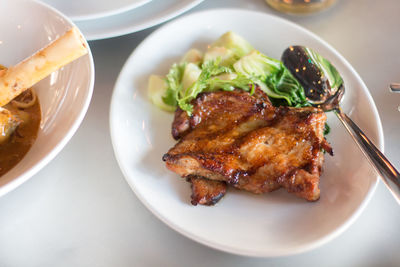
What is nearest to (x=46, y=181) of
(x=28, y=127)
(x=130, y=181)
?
Result: (x=28, y=127)

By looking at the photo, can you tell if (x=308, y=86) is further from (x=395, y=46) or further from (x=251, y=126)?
Result: (x=395, y=46)

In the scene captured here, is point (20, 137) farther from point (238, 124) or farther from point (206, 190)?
point (238, 124)

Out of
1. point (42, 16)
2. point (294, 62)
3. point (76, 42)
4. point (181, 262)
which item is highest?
point (76, 42)

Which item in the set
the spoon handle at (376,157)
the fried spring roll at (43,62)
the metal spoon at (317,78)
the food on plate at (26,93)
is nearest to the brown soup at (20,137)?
the food on plate at (26,93)

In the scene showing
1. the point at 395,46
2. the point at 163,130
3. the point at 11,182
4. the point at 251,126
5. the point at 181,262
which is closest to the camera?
the point at 11,182

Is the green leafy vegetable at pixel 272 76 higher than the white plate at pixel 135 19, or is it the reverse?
the white plate at pixel 135 19

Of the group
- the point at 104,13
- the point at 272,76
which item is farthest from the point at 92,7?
the point at 272,76

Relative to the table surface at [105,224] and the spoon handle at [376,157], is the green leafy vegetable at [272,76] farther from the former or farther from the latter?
the table surface at [105,224]
